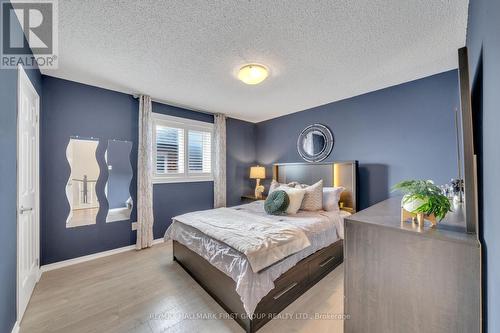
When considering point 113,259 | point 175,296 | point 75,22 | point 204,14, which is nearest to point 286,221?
point 175,296

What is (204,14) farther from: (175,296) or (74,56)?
(175,296)

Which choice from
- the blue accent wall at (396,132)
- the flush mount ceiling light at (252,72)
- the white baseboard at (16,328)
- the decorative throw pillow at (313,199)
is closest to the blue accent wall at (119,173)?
the white baseboard at (16,328)

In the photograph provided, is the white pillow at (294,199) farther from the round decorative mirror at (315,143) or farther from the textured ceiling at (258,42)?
the textured ceiling at (258,42)

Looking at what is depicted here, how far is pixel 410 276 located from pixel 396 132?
8.35ft

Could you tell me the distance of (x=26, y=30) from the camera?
5.93 feet

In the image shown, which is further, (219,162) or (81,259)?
(219,162)

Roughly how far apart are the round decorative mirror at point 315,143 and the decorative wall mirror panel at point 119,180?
328cm

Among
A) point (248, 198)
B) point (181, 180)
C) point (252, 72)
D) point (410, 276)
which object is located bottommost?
point (248, 198)

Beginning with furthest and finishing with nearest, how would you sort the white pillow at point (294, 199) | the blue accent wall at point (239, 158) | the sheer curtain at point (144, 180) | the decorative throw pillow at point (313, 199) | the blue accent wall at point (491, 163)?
the blue accent wall at point (239, 158) → the sheer curtain at point (144, 180) → the decorative throw pillow at point (313, 199) → the white pillow at point (294, 199) → the blue accent wall at point (491, 163)

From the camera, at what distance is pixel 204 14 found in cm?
161

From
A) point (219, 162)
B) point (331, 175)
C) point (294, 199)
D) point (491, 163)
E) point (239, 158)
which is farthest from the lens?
point (239, 158)

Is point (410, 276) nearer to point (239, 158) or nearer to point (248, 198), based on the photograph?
point (248, 198)

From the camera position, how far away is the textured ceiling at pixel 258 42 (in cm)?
156

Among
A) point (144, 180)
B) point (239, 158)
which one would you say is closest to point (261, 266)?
point (144, 180)
